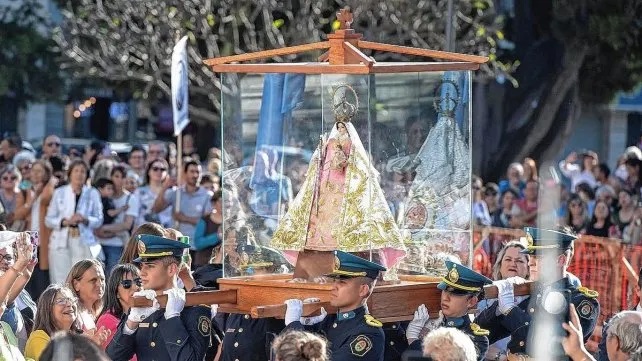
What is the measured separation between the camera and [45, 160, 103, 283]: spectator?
1508 centimetres

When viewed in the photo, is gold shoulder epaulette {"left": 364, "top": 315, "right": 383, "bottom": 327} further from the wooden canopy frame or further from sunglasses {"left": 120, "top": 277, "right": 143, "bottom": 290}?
sunglasses {"left": 120, "top": 277, "right": 143, "bottom": 290}

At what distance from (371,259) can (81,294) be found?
5.41 ft

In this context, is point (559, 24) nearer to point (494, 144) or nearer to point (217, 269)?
point (494, 144)

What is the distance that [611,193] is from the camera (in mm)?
18094

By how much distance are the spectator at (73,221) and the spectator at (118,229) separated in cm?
22

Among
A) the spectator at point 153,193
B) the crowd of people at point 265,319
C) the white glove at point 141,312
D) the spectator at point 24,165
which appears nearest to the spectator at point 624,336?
the crowd of people at point 265,319

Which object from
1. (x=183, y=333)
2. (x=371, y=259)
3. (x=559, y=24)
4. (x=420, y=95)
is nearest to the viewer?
(x=183, y=333)

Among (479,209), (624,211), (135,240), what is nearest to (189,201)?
(479,209)

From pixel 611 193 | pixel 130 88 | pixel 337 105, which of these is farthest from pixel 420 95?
pixel 130 88

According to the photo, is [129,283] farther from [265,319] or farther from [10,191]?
[10,191]

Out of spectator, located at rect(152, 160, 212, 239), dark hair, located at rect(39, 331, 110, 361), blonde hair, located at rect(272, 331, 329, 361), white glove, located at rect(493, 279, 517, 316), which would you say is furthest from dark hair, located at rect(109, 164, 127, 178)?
dark hair, located at rect(39, 331, 110, 361)

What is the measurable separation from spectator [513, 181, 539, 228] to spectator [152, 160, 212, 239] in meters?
3.69

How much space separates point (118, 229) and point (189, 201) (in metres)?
0.92

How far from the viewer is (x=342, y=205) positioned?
9391 mm
